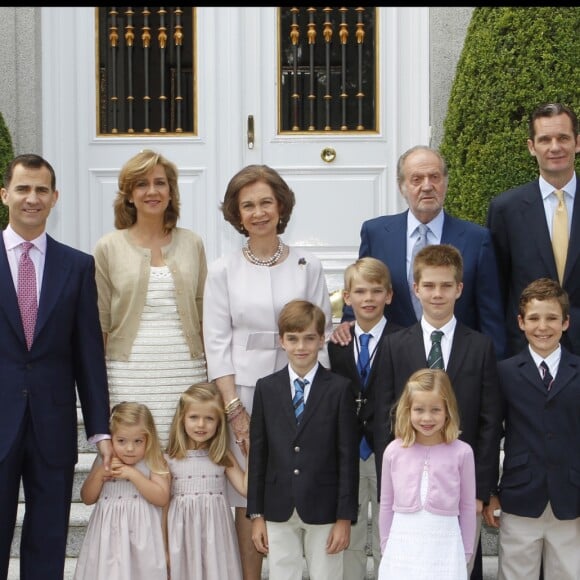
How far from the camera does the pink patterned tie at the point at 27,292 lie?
4129mm

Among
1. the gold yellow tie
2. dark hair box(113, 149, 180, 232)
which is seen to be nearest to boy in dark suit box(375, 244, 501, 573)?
the gold yellow tie

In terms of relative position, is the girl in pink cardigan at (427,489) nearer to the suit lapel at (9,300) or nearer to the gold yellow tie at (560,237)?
the gold yellow tie at (560,237)

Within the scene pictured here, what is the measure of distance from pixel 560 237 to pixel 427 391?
97 cm

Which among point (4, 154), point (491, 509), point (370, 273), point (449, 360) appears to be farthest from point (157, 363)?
point (4, 154)

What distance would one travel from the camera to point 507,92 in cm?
601

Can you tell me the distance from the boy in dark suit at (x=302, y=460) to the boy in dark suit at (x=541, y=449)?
1.84 feet

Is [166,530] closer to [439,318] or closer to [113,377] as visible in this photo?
[113,377]

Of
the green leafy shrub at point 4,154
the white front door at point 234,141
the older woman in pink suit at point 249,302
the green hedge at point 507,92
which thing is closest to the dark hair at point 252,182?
the older woman in pink suit at point 249,302

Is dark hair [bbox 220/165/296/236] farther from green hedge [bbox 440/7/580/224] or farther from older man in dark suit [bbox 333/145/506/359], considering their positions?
green hedge [bbox 440/7/580/224]

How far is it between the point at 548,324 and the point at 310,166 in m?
3.13

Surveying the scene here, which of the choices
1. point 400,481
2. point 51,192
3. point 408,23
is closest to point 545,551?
point 400,481

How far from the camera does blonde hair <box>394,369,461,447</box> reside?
404 centimetres

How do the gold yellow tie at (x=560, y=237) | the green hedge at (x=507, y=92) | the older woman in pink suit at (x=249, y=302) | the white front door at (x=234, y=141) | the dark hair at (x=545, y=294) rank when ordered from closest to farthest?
the dark hair at (x=545, y=294) → the older woman in pink suit at (x=249, y=302) → the gold yellow tie at (x=560, y=237) → the green hedge at (x=507, y=92) → the white front door at (x=234, y=141)

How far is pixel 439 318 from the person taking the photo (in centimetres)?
425
